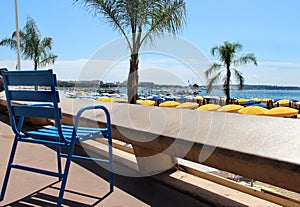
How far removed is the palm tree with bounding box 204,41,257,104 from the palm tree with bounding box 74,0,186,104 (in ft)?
28.6

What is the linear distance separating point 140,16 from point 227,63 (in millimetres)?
10352

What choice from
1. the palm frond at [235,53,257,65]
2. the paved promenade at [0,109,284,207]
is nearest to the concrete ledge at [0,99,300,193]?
the paved promenade at [0,109,284,207]

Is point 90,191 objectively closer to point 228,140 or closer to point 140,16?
point 228,140

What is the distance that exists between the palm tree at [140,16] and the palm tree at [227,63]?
8704mm

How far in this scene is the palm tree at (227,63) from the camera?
17484 millimetres

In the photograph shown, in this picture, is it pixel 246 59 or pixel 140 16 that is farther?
pixel 246 59

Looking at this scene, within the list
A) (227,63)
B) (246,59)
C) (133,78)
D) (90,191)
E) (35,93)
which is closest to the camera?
(35,93)

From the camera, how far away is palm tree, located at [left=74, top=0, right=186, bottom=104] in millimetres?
8852

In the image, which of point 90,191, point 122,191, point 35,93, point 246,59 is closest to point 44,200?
point 90,191

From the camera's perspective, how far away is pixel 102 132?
76.7 inches

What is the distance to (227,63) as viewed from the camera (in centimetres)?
1777

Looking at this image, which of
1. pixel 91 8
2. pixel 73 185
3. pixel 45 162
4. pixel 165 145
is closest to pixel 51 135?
pixel 73 185

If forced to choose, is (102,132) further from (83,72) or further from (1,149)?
(83,72)

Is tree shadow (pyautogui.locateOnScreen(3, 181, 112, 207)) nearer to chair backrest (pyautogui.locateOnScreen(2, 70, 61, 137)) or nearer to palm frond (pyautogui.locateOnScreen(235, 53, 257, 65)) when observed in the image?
chair backrest (pyautogui.locateOnScreen(2, 70, 61, 137))
